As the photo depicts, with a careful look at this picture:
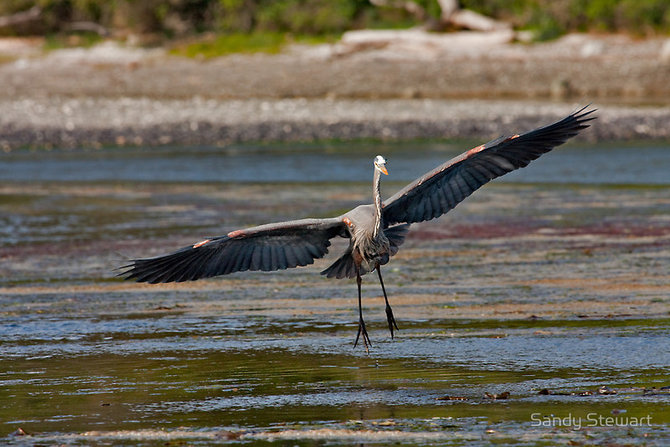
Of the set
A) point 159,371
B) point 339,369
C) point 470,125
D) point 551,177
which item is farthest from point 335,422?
point 470,125

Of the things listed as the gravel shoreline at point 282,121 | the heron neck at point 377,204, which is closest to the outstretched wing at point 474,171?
the heron neck at point 377,204

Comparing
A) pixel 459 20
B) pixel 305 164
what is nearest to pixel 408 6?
pixel 459 20

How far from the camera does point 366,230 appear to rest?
8820 millimetres

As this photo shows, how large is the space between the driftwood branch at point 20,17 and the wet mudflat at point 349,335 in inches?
979

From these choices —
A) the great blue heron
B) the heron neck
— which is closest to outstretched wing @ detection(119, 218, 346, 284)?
the great blue heron

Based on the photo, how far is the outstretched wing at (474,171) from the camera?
9.03 m

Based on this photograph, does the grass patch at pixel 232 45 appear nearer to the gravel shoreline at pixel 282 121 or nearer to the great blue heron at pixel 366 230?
the gravel shoreline at pixel 282 121

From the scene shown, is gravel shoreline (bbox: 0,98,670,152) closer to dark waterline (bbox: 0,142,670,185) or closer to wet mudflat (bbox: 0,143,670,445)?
dark waterline (bbox: 0,142,670,185)

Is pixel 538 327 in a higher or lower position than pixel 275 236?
lower

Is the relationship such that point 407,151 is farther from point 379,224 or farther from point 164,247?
point 379,224

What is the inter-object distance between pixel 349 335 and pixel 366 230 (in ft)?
3.09

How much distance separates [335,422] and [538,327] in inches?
117

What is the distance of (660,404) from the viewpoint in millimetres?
6715

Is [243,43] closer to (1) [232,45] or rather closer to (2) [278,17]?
(1) [232,45]
